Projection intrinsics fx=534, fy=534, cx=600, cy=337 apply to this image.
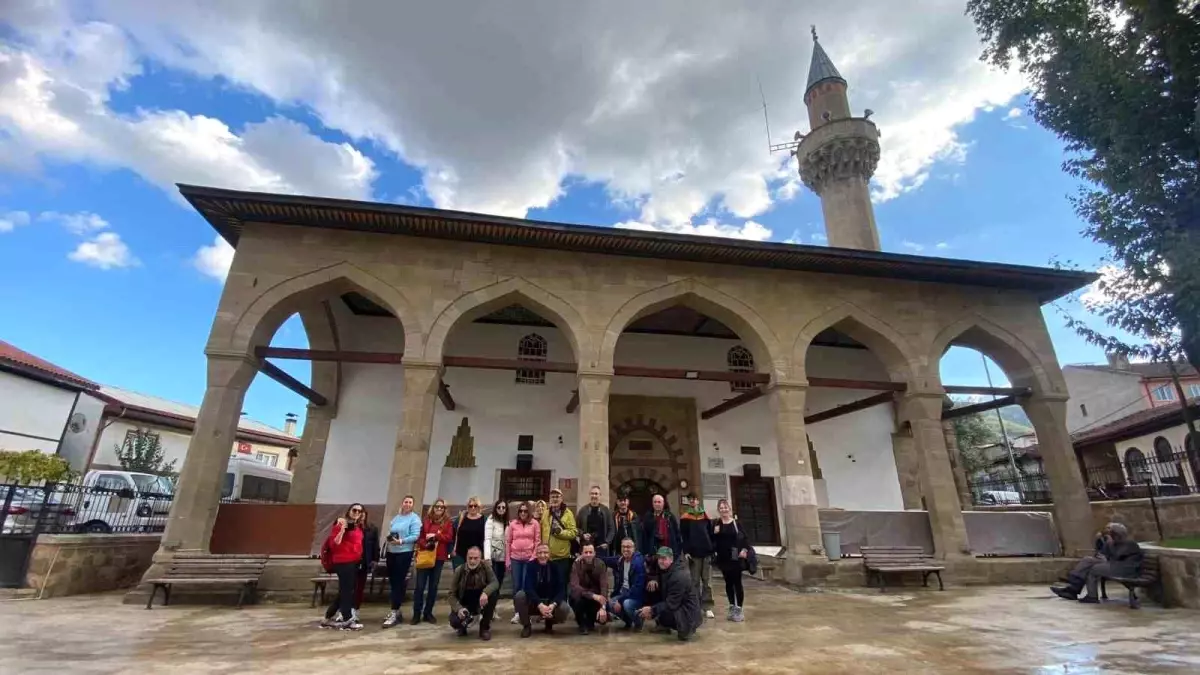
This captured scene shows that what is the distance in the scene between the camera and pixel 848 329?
34.9 ft

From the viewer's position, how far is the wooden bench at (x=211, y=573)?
6895 millimetres

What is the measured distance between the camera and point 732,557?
589 cm

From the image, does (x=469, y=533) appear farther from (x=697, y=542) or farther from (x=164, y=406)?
(x=164, y=406)

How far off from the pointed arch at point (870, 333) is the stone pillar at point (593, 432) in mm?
3801

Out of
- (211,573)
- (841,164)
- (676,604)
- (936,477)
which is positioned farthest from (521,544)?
(841,164)

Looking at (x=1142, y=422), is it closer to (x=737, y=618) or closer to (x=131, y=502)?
(x=737, y=618)

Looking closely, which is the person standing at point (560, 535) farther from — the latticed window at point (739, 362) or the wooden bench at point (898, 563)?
the latticed window at point (739, 362)

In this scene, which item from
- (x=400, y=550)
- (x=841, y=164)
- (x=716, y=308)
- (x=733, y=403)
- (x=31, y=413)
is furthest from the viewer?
(x=841, y=164)

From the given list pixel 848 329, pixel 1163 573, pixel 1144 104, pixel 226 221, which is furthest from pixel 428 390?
pixel 1144 104

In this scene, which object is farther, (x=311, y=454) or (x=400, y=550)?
(x=311, y=454)

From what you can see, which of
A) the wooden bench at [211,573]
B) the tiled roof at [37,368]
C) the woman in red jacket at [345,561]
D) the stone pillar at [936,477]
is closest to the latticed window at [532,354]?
the wooden bench at [211,573]

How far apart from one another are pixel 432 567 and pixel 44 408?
52.6 ft

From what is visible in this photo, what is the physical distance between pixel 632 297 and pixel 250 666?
23.8 ft

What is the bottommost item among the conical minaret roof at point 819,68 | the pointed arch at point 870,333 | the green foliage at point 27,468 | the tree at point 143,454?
the green foliage at point 27,468
